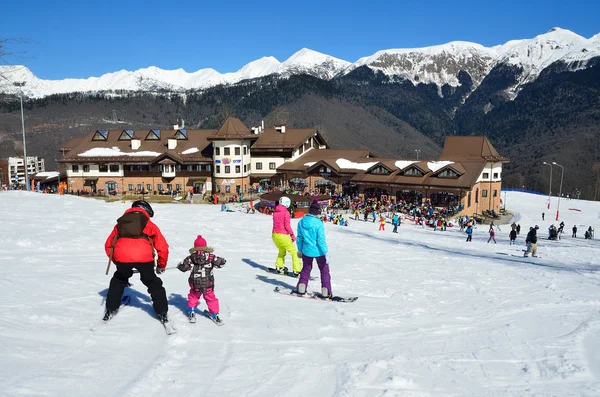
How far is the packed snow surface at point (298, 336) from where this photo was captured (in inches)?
165

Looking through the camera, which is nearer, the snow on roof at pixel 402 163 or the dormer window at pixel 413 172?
the dormer window at pixel 413 172

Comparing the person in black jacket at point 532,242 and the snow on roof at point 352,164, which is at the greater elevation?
the snow on roof at point 352,164

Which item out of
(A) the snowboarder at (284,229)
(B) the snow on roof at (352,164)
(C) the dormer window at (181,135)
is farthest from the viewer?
(C) the dormer window at (181,135)

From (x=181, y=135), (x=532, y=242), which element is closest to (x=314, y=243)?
(x=532, y=242)

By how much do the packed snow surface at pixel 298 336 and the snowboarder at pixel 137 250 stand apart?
0.46 m

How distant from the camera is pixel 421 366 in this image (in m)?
4.78

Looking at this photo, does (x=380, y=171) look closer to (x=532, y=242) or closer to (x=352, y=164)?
(x=352, y=164)

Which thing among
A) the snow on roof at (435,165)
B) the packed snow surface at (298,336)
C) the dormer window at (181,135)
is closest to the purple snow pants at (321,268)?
the packed snow surface at (298,336)

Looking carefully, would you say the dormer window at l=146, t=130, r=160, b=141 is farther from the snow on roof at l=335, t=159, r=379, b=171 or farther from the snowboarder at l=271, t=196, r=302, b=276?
the snowboarder at l=271, t=196, r=302, b=276

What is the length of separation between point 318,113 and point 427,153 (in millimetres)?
43695

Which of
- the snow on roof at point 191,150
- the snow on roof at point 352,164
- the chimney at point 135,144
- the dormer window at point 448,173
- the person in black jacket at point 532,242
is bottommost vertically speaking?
the person in black jacket at point 532,242

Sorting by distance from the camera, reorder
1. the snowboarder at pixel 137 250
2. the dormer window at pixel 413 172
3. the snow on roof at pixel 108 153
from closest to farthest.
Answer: the snowboarder at pixel 137 250, the dormer window at pixel 413 172, the snow on roof at pixel 108 153

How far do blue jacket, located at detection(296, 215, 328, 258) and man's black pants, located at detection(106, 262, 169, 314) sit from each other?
8.88 feet

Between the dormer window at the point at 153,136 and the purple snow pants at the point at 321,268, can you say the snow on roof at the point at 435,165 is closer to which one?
the dormer window at the point at 153,136
